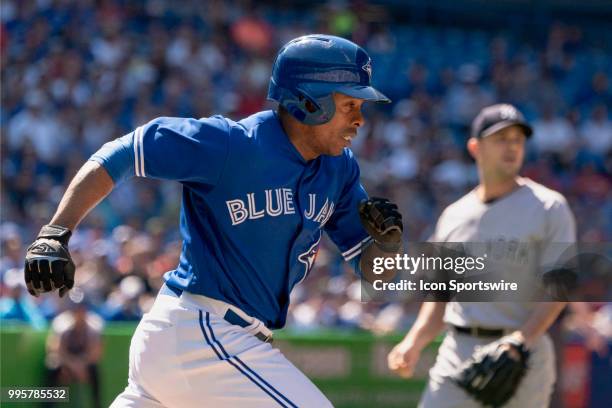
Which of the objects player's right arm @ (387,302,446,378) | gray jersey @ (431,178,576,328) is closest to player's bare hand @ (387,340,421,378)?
player's right arm @ (387,302,446,378)

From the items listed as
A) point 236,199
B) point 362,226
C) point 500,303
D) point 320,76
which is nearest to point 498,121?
point 500,303

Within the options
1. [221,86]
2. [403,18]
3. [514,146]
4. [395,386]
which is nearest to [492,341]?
[514,146]

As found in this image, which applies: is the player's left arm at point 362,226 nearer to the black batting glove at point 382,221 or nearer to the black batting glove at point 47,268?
the black batting glove at point 382,221

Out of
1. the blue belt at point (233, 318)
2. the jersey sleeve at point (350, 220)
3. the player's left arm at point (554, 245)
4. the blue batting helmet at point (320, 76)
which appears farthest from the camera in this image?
the player's left arm at point (554, 245)

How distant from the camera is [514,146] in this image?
5617 millimetres

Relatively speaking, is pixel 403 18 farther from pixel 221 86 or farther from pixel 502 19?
pixel 221 86

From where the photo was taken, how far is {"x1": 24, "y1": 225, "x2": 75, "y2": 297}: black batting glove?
3420 mm

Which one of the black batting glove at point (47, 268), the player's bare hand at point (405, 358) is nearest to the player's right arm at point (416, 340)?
the player's bare hand at point (405, 358)

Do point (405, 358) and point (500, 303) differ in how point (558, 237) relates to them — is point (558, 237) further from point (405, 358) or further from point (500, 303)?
point (405, 358)

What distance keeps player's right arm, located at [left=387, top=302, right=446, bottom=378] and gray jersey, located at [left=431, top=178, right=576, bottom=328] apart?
3.5 inches

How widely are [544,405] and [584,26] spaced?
12865mm

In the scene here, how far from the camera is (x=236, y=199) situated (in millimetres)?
3844

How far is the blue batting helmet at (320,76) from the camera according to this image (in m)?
3.98

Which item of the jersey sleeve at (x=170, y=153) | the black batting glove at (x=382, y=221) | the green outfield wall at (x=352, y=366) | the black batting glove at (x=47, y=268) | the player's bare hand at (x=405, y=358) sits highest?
the jersey sleeve at (x=170, y=153)
